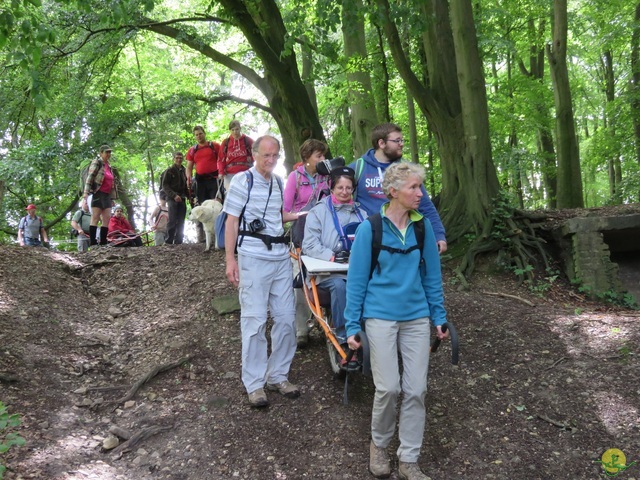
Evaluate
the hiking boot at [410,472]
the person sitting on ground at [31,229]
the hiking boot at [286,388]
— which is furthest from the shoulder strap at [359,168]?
the person sitting on ground at [31,229]

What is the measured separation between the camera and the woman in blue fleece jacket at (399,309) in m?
3.24

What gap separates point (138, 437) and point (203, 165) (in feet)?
21.2

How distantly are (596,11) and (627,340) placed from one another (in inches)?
565

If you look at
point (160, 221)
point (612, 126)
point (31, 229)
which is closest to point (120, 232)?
point (160, 221)

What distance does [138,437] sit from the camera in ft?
13.1

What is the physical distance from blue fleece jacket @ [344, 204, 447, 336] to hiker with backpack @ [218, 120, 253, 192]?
5876 millimetres

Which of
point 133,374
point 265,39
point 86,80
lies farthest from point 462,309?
point 86,80

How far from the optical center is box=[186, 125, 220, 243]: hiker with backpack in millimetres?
9734

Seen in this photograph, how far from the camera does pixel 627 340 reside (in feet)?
16.6

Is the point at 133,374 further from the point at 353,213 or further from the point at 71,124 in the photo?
the point at 71,124

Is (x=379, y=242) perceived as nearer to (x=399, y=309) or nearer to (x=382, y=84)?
(x=399, y=309)

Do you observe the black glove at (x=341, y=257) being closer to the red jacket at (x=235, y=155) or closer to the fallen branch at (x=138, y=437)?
the fallen branch at (x=138, y=437)

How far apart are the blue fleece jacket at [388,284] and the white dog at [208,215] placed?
587cm

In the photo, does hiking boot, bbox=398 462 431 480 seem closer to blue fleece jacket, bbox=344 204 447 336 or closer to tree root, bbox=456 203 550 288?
blue fleece jacket, bbox=344 204 447 336
